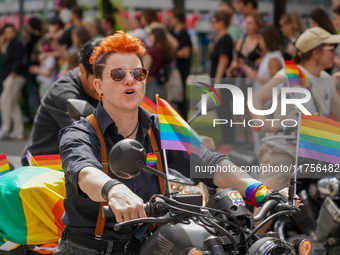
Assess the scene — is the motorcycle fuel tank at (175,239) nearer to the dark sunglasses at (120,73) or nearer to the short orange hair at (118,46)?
the dark sunglasses at (120,73)

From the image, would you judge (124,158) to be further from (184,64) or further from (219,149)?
(184,64)

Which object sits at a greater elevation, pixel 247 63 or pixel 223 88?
pixel 223 88

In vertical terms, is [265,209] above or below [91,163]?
below

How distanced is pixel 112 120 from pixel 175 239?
71cm

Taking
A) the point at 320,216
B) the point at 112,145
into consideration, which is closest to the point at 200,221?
the point at 112,145

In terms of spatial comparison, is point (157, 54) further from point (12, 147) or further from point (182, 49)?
point (12, 147)

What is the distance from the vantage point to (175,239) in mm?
1976

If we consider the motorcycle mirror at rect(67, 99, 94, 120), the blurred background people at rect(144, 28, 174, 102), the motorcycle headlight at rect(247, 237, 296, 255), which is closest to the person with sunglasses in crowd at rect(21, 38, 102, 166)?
the motorcycle mirror at rect(67, 99, 94, 120)

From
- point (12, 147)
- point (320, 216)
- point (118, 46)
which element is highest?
point (118, 46)

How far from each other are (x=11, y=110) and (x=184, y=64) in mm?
3728

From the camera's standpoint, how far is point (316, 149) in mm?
2387

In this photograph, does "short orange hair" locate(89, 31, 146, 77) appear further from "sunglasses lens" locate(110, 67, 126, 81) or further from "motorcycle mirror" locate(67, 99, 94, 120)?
→ "motorcycle mirror" locate(67, 99, 94, 120)

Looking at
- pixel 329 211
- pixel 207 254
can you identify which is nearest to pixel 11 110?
pixel 329 211

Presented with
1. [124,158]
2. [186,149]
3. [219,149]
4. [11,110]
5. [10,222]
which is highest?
[124,158]
